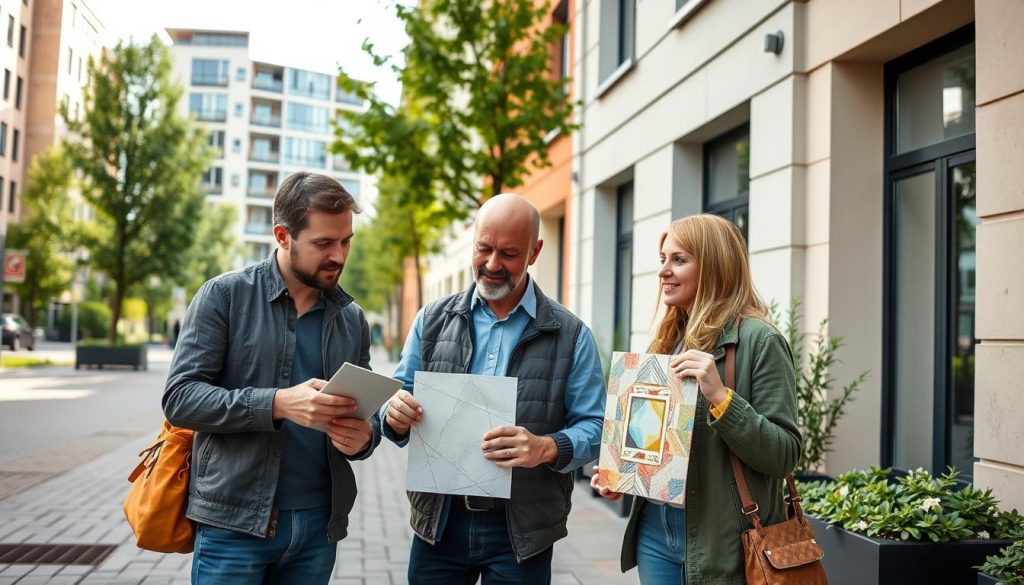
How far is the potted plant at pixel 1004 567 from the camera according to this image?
2984 millimetres

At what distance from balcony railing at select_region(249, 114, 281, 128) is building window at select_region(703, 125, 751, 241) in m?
76.2

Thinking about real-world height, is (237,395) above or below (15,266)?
below

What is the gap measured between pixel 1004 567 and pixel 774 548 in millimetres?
1329

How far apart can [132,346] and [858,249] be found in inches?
927

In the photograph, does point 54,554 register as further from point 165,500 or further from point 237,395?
point 237,395

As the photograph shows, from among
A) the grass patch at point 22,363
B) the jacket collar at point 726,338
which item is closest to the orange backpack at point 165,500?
the jacket collar at point 726,338

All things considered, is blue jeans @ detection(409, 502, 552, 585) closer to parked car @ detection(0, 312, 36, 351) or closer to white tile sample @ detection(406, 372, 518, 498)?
white tile sample @ detection(406, 372, 518, 498)

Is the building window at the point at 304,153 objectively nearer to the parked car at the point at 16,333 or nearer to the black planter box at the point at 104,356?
the parked car at the point at 16,333

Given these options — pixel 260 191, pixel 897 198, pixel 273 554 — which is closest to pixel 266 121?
pixel 260 191

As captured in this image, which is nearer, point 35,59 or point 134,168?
point 35,59

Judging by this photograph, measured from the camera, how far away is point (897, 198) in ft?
18.0

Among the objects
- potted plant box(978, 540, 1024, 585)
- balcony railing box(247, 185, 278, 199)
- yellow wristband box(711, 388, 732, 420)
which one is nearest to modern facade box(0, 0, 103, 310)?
yellow wristband box(711, 388, 732, 420)

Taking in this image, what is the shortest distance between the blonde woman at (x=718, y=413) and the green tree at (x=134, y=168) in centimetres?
2476

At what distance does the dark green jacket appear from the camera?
Answer: 2.31 meters
